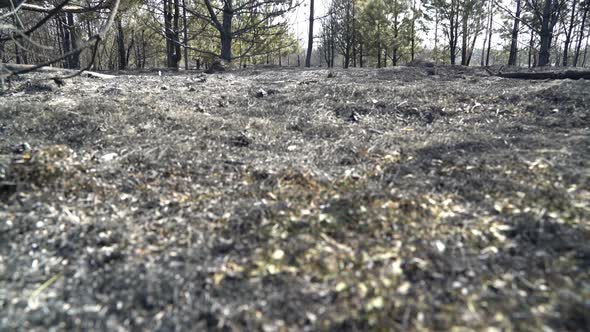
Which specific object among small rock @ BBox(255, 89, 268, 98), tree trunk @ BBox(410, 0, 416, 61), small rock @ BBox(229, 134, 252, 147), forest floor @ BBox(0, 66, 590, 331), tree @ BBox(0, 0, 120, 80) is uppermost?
tree trunk @ BBox(410, 0, 416, 61)

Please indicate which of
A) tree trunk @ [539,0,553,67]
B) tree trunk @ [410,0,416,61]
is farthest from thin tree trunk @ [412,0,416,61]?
tree trunk @ [539,0,553,67]

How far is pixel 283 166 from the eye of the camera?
293 centimetres

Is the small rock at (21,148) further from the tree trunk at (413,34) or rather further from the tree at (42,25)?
the tree trunk at (413,34)

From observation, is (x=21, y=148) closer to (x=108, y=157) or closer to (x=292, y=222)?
(x=108, y=157)

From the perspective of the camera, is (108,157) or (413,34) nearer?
(108,157)

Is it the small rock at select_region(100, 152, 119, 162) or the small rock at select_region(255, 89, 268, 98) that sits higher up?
the small rock at select_region(255, 89, 268, 98)

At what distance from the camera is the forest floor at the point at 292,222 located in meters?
1.51

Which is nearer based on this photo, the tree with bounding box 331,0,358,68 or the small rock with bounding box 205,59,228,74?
the small rock with bounding box 205,59,228,74

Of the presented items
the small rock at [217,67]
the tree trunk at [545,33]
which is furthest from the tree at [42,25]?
the tree trunk at [545,33]

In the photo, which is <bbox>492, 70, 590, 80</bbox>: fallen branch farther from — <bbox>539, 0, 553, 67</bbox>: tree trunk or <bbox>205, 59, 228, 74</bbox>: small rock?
<bbox>205, 59, 228, 74</bbox>: small rock

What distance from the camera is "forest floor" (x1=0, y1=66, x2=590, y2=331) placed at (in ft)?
4.94

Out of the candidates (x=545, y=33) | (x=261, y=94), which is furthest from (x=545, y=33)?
(x=261, y=94)

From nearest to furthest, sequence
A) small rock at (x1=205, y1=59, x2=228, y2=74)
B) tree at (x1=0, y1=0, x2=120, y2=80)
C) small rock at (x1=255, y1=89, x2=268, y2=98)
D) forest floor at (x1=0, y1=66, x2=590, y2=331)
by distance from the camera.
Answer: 1. forest floor at (x1=0, y1=66, x2=590, y2=331)
2. tree at (x1=0, y1=0, x2=120, y2=80)
3. small rock at (x1=255, y1=89, x2=268, y2=98)
4. small rock at (x1=205, y1=59, x2=228, y2=74)

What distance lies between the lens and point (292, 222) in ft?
7.00
